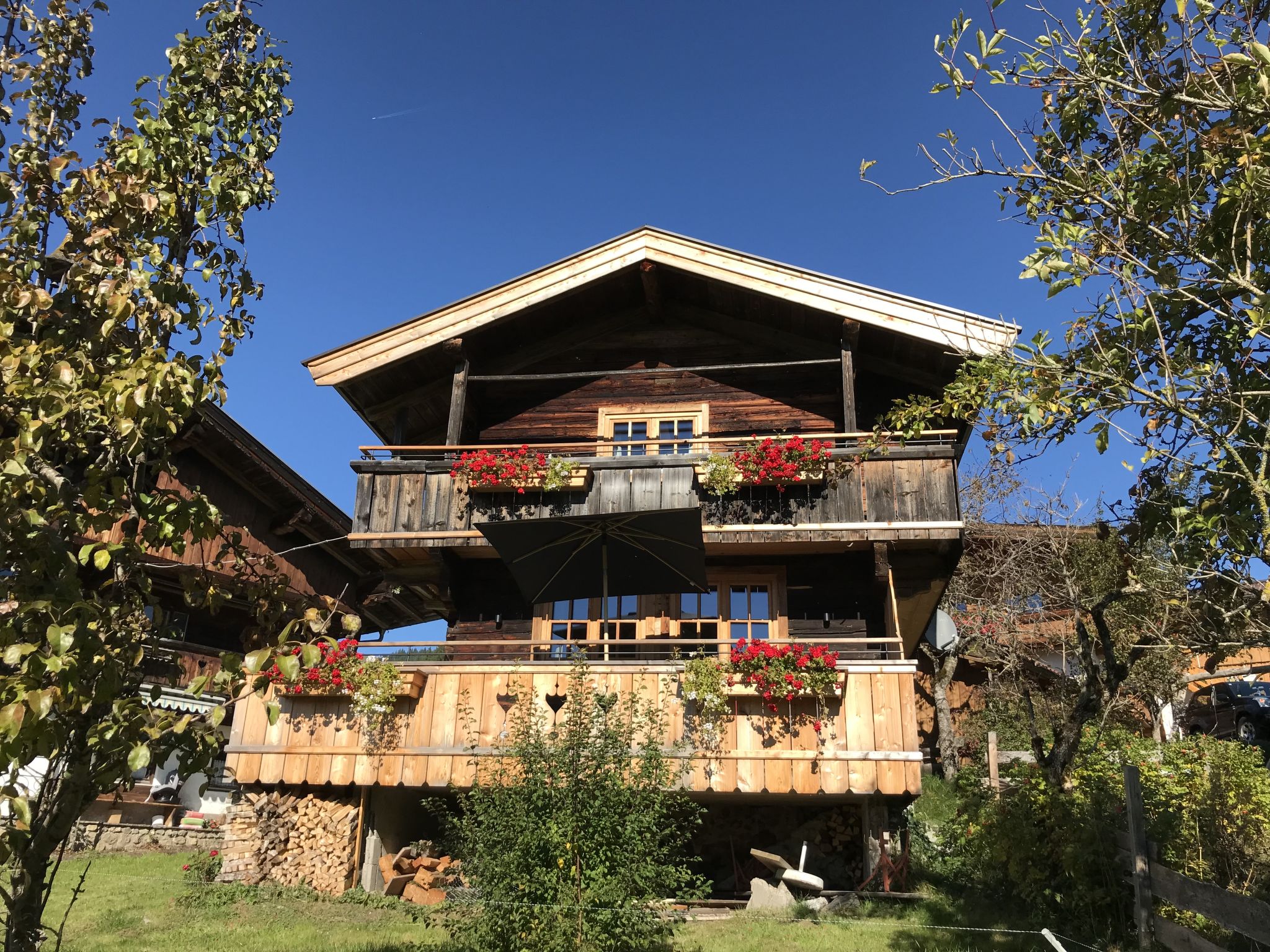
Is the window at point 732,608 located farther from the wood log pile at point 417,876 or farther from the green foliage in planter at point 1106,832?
the wood log pile at point 417,876

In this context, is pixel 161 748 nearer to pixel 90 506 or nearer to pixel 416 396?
pixel 90 506

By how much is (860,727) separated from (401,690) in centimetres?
555

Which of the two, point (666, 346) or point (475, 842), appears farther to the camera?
point (666, 346)

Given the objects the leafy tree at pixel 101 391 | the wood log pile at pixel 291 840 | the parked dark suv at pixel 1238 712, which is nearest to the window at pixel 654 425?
the wood log pile at pixel 291 840

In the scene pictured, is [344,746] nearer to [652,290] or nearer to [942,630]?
[652,290]

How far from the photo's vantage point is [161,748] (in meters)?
3.96

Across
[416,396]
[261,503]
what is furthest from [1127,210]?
[261,503]

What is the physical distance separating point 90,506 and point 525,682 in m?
8.45

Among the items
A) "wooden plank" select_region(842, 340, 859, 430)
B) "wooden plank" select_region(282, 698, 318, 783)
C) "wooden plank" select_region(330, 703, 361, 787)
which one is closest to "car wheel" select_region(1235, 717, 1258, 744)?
"wooden plank" select_region(842, 340, 859, 430)

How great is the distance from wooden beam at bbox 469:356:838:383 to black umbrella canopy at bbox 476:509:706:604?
133 inches

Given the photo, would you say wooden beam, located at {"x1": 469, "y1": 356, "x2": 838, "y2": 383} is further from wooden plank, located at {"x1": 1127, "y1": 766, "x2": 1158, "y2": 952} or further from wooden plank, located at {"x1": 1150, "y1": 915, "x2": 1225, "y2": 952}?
wooden plank, located at {"x1": 1150, "y1": 915, "x2": 1225, "y2": 952}

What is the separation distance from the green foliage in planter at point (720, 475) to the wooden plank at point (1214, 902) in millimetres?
5994

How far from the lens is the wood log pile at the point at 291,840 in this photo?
39.9 ft

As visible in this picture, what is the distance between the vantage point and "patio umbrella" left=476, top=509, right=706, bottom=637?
11.7 m
